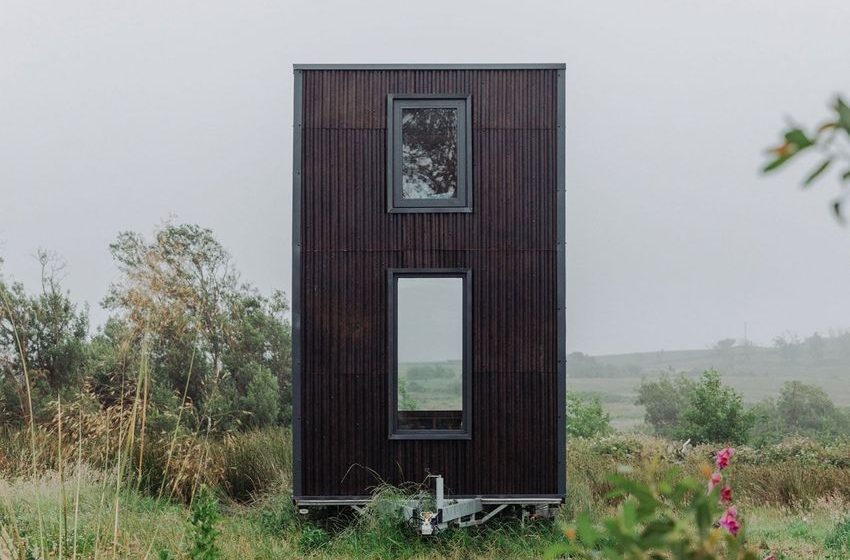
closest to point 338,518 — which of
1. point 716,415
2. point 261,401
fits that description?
point 261,401

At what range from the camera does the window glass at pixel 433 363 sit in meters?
7.44

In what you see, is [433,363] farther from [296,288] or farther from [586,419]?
[586,419]

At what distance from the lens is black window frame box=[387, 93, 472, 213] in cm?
752

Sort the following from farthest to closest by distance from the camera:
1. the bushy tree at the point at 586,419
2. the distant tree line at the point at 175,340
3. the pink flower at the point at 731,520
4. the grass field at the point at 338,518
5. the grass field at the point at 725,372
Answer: the grass field at the point at 725,372
the bushy tree at the point at 586,419
the distant tree line at the point at 175,340
the grass field at the point at 338,518
the pink flower at the point at 731,520

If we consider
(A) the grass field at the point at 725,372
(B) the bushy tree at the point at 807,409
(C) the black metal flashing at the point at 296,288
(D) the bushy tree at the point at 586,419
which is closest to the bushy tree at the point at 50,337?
(C) the black metal flashing at the point at 296,288

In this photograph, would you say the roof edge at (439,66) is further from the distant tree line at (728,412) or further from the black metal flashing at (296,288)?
the distant tree line at (728,412)

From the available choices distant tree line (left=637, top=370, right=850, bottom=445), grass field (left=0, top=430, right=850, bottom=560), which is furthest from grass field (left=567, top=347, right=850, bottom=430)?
grass field (left=0, top=430, right=850, bottom=560)

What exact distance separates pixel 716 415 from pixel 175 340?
780cm

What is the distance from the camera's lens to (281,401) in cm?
1305

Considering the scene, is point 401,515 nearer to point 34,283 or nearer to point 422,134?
point 422,134

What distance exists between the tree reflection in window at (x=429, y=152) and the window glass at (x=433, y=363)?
0.76 metres

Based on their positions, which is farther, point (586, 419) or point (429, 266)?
point (586, 419)

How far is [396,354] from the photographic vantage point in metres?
7.45

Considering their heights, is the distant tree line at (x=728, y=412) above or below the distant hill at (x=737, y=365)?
below
